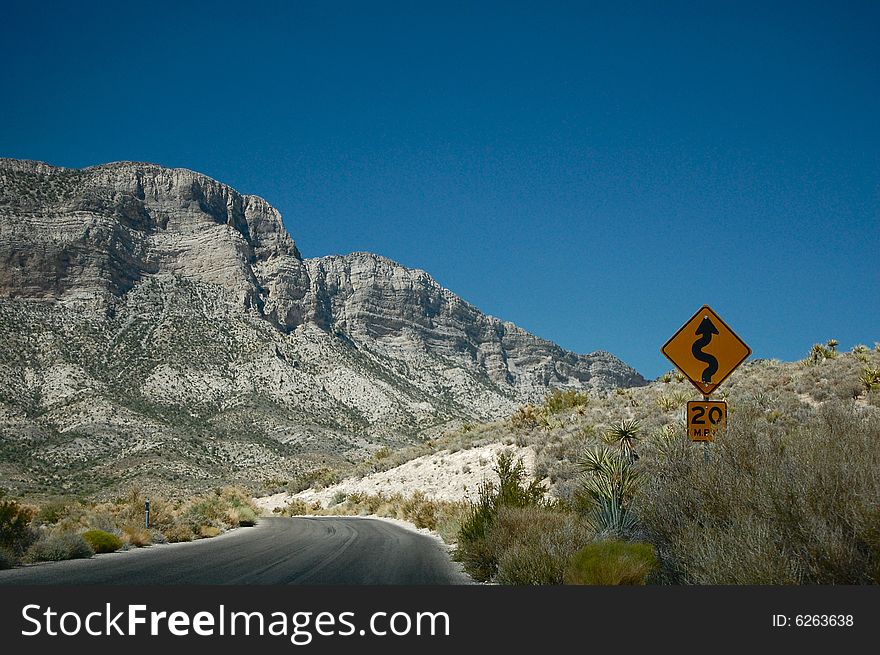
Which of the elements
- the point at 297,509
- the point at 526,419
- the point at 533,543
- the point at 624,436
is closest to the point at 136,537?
the point at 533,543

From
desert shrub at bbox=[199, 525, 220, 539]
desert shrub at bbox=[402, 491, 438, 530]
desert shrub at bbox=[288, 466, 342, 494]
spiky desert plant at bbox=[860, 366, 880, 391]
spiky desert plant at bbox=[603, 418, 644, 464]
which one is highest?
spiky desert plant at bbox=[860, 366, 880, 391]

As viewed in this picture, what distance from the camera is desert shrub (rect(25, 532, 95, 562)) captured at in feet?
50.8

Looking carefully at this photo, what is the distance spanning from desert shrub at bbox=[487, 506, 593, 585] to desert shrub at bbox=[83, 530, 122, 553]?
10525mm

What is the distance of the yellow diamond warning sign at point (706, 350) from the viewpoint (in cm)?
1147

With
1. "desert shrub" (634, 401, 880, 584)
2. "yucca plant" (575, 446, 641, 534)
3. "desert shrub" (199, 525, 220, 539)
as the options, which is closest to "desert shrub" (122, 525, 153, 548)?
"desert shrub" (199, 525, 220, 539)

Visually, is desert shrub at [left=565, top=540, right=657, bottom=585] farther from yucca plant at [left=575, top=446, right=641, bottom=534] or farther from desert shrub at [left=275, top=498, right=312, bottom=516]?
desert shrub at [left=275, top=498, right=312, bottom=516]

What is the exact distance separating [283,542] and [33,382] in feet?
192

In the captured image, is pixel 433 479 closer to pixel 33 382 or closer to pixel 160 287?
pixel 33 382

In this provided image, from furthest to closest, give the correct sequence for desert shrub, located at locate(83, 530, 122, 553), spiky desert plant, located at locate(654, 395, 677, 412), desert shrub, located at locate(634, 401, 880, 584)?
1. spiky desert plant, located at locate(654, 395, 677, 412)
2. desert shrub, located at locate(83, 530, 122, 553)
3. desert shrub, located at locate(634, 401, 880, 584)

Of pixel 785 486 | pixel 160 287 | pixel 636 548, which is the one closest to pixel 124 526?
pixel 636 548

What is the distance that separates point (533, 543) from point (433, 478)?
33402 millimetres

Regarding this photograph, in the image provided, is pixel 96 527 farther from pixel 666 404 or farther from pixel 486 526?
pixel 666 404

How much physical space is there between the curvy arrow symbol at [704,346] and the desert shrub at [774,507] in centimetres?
144

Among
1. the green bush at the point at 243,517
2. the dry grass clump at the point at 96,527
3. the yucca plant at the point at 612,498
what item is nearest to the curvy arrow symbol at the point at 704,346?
the yucca plant at the point at 612,498
